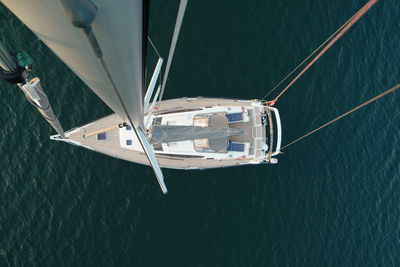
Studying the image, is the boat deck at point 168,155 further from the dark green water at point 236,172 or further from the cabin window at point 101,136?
the dark green water at point 236,172

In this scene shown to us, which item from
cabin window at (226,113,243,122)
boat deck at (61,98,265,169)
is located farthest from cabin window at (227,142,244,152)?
cabin window at (226,113,243,122)

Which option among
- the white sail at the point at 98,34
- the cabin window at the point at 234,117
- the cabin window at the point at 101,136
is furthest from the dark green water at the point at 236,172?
the white sail at the point at 98,34

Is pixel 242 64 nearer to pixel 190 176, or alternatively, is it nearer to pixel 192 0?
pixel 192 0

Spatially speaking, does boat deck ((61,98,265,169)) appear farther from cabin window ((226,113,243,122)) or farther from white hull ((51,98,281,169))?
cabin window ((226,113,243,122))

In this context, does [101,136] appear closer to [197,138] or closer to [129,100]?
[197,138]

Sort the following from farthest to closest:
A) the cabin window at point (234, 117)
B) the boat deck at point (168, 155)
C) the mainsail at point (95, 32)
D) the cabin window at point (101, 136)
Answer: the cabin window at point (234, 117)
the cabin window at point (101, 136)
the boat deck at point (168, 155)
the mainsail at point (95, 32)
